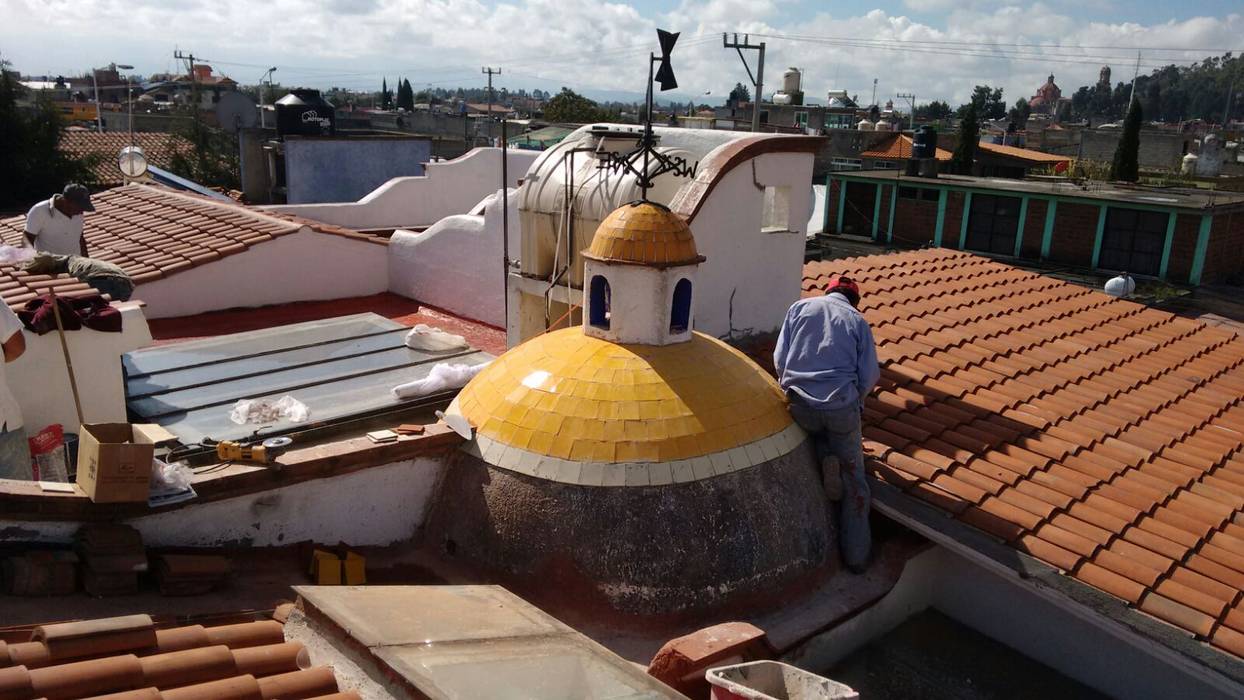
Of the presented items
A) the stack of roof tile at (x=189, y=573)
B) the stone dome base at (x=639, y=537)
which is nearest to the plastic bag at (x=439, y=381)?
the stone dome base at (x=639, y=537)

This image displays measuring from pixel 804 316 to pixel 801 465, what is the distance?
1.52 metres

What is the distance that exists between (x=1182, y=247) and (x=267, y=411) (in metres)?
30.6

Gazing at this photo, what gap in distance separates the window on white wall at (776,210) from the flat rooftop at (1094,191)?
883 inches

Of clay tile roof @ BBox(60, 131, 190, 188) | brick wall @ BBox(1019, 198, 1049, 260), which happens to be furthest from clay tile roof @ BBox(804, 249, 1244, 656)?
clay tile roof @ BBox(60, 131, 190, 188)

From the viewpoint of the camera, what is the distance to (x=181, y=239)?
680 inches

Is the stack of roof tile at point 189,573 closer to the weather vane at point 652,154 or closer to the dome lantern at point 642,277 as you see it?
the dome lantern at point 642,277

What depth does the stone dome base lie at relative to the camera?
7.93 m

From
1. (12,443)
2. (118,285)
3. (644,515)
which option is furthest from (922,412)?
(118,285)

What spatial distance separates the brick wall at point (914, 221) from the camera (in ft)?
118

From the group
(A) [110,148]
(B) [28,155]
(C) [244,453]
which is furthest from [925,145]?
(A) [110,148]

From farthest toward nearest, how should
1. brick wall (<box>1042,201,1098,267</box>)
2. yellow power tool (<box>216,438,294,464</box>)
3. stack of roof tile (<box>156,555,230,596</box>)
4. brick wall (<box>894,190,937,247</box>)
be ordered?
brick wall (<box>894,190,937,247</box>), brick wall (<box>1042,201,1098,267</box>), yellow power tool (<box>216,438,294,464</box>), stack of roof tile (<box>156,555,230,596</box>)

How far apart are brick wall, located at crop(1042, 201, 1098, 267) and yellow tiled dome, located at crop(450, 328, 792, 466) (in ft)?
88.6

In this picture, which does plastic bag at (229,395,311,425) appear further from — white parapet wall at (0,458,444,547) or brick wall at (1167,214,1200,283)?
brick wall at (1167,214,1200,283)

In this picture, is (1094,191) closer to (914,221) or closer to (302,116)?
(914,221)
